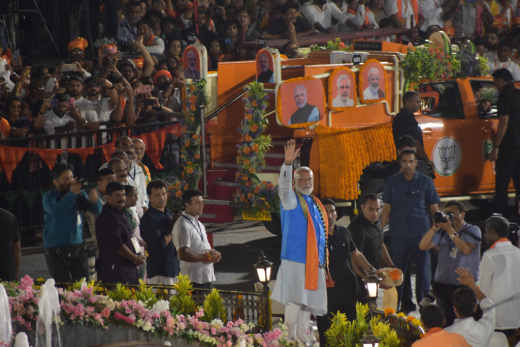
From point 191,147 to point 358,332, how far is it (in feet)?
Answer: 20.2

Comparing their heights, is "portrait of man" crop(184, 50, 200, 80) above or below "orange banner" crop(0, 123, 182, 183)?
above

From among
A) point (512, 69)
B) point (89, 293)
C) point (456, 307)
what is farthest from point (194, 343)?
point (512, 69)

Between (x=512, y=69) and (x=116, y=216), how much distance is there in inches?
417

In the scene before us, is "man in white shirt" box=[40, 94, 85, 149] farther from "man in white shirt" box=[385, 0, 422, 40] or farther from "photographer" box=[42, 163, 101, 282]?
"man in white shirt" box=[385, 0, 422, 40]

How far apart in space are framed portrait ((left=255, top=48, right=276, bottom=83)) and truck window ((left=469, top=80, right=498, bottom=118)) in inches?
120

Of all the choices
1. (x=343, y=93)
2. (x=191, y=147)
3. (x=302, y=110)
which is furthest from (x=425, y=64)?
(x=191, y=147)

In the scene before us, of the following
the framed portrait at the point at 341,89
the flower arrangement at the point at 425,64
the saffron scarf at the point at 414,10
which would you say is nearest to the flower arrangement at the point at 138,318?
the framed portrait at the point at 341,89

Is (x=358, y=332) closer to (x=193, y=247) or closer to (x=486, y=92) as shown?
(x=193, y=247)

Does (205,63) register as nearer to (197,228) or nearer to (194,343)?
(197,228)

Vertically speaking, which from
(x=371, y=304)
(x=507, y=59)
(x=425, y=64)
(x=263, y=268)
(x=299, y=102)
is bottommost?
(x=371, y=304)

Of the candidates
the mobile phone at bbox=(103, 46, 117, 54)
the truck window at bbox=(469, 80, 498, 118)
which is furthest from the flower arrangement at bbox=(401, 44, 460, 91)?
the mobile phone at bbox=(103, 46, 117, 54)

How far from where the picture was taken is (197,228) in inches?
269

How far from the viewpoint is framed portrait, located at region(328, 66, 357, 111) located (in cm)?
1002

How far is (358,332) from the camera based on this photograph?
5.23 metres
